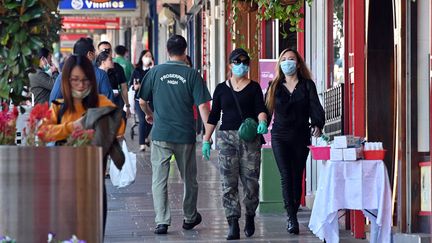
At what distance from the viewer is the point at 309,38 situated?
48.0 feet

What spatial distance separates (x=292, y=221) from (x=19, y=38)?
4.93 metres

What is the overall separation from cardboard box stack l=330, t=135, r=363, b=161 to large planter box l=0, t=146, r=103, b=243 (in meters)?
3.26

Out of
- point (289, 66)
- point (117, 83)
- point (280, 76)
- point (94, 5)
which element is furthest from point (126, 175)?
point (94, 5)

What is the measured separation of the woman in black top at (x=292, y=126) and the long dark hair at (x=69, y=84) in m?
3.34

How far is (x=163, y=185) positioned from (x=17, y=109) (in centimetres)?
426

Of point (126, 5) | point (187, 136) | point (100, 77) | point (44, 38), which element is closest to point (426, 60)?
point (187, 136)

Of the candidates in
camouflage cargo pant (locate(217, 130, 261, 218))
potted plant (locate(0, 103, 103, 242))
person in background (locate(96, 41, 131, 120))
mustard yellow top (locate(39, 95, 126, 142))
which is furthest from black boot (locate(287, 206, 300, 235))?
person in background (locate(96, 41, 131, 120))

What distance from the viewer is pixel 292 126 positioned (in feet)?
39.1

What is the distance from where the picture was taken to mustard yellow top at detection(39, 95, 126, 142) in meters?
7.52

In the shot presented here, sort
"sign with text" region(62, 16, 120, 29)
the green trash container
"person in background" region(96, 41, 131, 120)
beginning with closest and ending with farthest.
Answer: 1. the green trash container
2. "person in background" region(96, 41, 131, 120)
3. "sign with text" region(62, 16, 120, 29)

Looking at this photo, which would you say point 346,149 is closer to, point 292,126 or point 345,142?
point 345,142

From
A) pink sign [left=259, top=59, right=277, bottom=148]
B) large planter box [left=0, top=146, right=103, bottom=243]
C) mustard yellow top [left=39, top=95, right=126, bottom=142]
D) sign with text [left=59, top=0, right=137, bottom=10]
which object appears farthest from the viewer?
sign with text [left=59, top=0, right=137, bottom=10]

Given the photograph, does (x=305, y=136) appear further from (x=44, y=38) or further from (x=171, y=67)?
(x=44, y=38)

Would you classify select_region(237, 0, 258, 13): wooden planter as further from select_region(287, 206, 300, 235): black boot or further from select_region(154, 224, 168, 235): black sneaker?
select_region(154, 224, 168, 235): black sneaker
